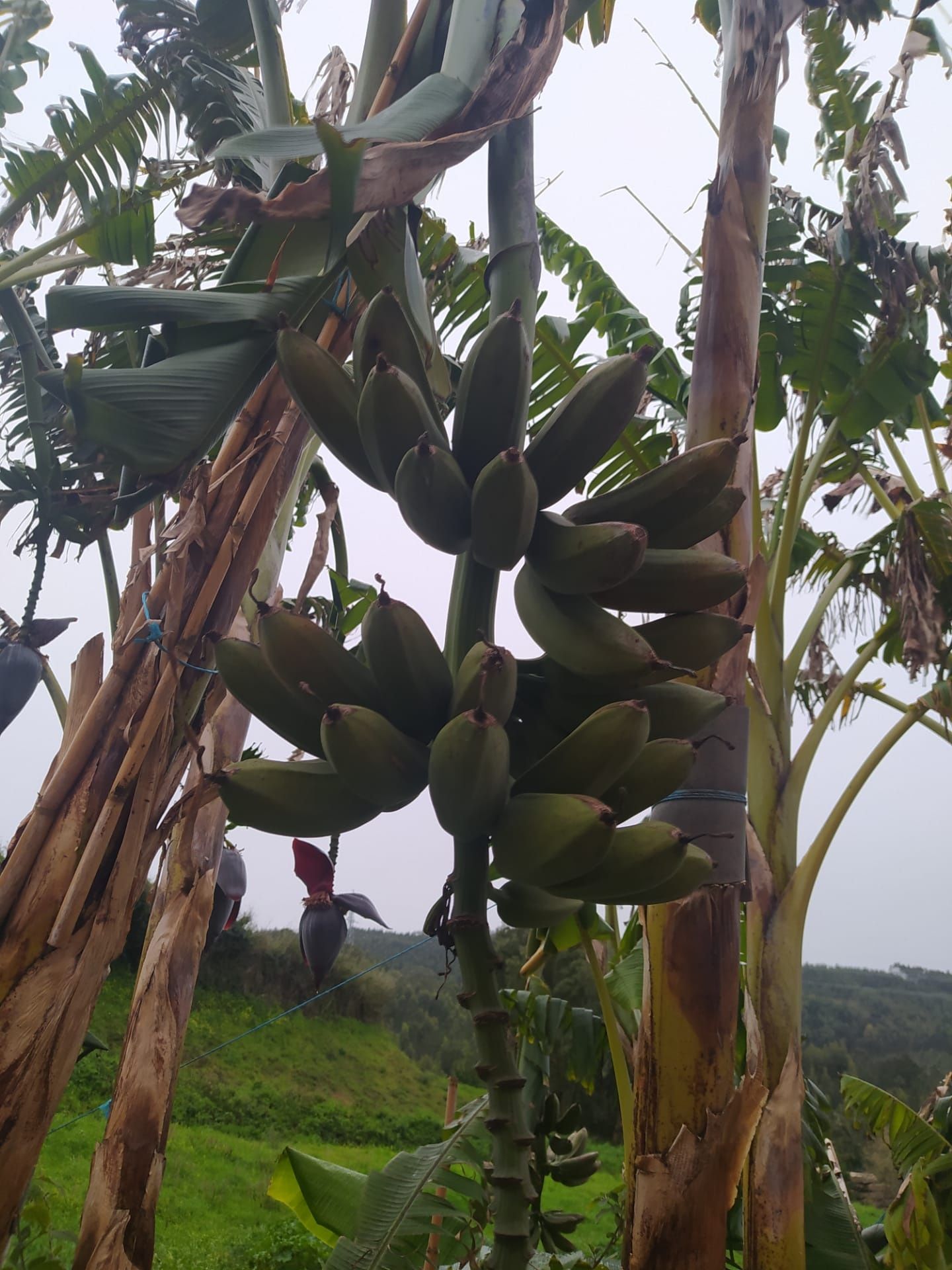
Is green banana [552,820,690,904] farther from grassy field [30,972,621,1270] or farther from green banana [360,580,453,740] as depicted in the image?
grassy field [30,972,621,1270]

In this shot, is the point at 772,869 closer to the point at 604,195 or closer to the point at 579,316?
the point at 579,316

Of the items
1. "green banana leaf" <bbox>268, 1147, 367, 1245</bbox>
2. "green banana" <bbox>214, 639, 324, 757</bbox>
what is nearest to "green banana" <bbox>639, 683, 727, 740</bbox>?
"green banana" <bbox>214, 639, 324, 757</bbox>

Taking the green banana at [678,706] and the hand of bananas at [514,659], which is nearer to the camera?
the hand of bananas at [514,659]

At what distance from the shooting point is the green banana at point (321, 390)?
568 millimetres

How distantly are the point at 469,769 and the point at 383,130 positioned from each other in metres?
0.50

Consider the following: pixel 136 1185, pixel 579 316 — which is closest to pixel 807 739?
pixel 579 316

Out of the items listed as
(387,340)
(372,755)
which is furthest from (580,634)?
(387,340)

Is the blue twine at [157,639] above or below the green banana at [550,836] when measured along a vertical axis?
above

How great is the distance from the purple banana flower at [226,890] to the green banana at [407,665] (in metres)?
1.06

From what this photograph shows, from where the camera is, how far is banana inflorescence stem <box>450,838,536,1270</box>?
1.38 feet

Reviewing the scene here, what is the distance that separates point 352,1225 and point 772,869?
105cm

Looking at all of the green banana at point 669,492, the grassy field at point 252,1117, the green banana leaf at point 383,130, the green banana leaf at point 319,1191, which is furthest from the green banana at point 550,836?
the grassy field at point 252,1117

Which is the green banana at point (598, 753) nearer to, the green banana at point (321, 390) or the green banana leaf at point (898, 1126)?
the green banana at point (321, 390)

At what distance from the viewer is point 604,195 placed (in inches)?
100
